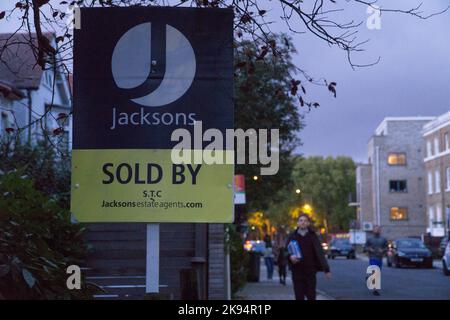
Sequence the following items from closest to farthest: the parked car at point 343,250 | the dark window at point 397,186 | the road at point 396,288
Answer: the road at point 396,288, the parked car at point 343,250, the dark window at point 397,186

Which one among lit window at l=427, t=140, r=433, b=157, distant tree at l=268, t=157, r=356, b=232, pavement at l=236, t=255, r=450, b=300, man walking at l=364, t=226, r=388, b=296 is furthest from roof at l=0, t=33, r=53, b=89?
distant tree at l=268, t=157, r=356, b=232

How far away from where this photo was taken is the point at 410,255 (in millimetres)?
35781

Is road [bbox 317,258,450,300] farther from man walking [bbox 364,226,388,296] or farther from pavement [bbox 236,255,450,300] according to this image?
man walking [bbox 364,226,388,296]

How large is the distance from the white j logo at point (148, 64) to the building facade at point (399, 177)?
66.1m

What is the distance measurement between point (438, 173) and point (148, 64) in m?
56.5

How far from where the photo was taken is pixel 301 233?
10.6 metres

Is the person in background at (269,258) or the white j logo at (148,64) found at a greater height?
the white j logo at (148,64)

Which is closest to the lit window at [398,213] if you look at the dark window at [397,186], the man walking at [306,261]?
the dark window at [397,186]

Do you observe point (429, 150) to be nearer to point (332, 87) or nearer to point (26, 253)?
point (332, 87)

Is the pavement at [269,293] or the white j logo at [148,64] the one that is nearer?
the white j logo at [148,64]

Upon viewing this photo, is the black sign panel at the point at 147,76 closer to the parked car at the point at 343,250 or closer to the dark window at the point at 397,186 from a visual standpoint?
the parked car at the point at 343,250

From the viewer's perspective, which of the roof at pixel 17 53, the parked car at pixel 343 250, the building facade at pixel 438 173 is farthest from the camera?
the parked car at pixel 343 250

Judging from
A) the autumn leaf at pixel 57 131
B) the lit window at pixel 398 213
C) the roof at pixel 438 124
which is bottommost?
the autumn leaf at pixel 57 131

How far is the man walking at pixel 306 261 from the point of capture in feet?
34.3
